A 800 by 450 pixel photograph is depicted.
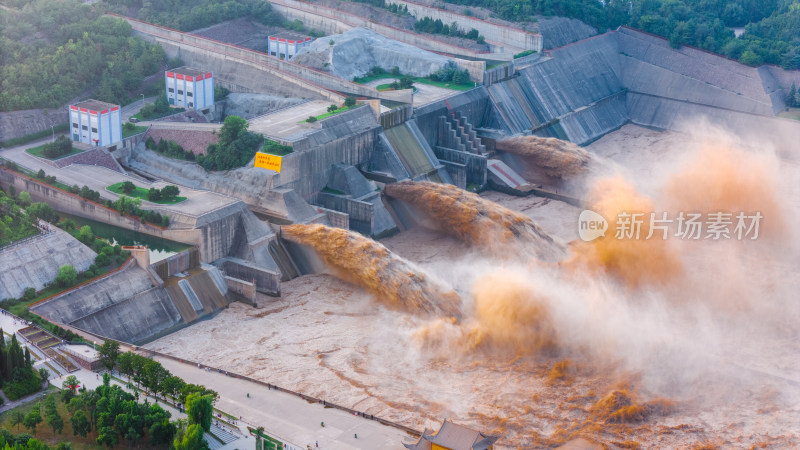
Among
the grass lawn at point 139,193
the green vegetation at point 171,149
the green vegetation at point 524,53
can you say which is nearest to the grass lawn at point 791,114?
the green vegetation at point 524,53

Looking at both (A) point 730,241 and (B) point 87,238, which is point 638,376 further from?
(B) point 87,238

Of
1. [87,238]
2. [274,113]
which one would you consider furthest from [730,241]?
[87,238]

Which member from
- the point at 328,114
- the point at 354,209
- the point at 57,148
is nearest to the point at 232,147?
the point at 328,114

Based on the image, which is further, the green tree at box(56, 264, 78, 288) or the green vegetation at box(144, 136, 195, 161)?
the green vegetation at box(144, 136, 195, 161)

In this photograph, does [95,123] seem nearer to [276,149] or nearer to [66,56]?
[66,56]

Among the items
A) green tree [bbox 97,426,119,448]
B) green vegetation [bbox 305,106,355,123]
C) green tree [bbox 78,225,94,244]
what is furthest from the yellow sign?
green tree [bbox 97,426,119,448]

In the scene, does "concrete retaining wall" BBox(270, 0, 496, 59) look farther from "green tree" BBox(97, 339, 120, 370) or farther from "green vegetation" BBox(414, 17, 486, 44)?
"green tree" BBox(97, 339, 120, 370)

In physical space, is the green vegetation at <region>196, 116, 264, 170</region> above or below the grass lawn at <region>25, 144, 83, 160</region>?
above
